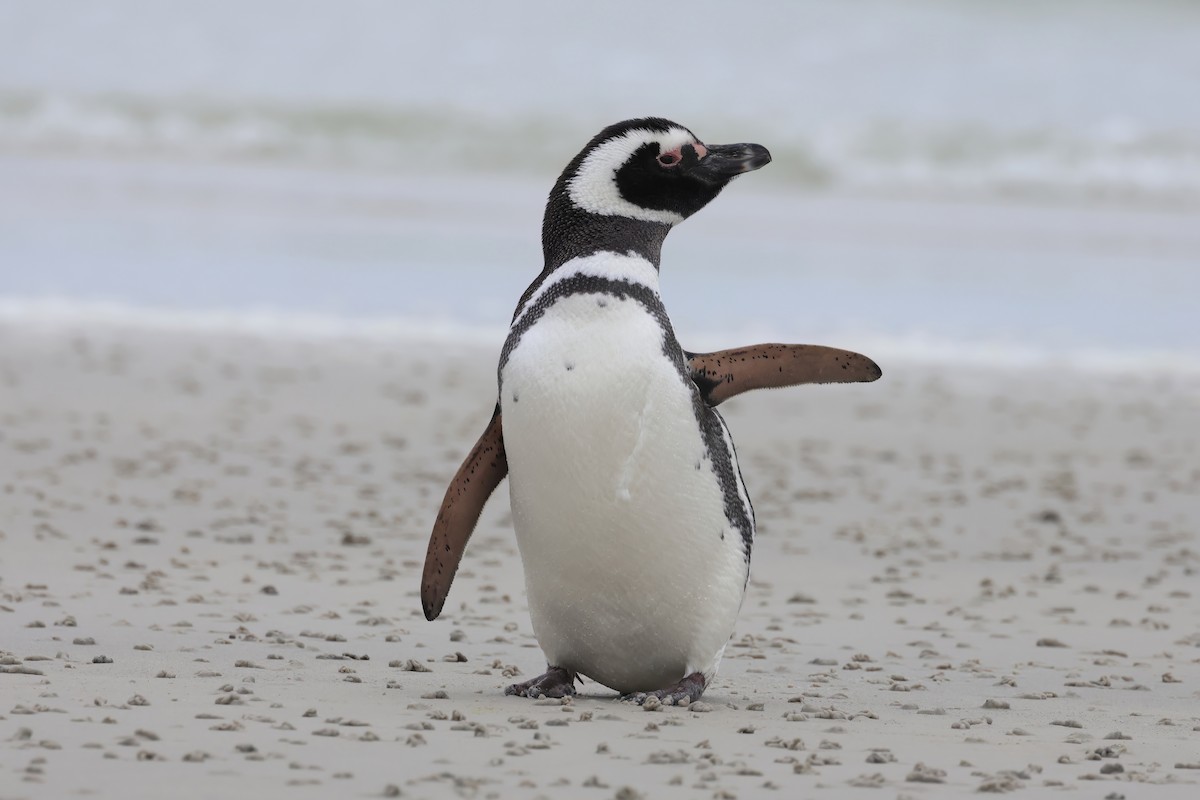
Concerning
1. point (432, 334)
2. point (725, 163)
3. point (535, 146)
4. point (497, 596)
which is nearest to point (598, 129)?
point (535, 146)

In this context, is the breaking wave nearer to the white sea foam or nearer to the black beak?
the white sea foam

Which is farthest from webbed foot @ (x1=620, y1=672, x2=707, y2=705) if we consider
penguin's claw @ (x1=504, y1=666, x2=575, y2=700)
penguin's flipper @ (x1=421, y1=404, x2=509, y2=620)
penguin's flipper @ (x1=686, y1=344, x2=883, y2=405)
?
penguin's flipper @ (x1=686, y1=344, x2=883, y2=405)

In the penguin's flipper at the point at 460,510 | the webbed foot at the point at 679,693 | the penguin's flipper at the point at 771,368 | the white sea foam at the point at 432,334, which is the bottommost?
the webbed foot at the point at 679,693

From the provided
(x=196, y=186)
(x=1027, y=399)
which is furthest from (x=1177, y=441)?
(x=196, y=186)

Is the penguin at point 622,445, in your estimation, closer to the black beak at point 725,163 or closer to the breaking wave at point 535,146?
the black beak at point 725,163

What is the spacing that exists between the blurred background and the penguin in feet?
28.2

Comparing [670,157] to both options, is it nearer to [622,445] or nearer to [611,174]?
[611,174]

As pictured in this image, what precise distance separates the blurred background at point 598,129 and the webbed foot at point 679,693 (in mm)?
8689

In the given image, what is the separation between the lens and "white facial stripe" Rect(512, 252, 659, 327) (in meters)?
4.14

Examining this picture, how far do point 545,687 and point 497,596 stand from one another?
6.04 feet

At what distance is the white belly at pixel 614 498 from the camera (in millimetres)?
4059

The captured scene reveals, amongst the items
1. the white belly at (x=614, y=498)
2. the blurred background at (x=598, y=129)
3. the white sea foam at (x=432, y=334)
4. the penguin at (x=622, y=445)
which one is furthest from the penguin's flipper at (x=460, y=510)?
the blurred background at (x=598, y=129)

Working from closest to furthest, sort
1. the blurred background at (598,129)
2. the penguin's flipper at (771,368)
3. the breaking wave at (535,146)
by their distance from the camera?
the penguin's flipper at (771,368), the blurred background at (598,129), the breaking wave at (535,146)

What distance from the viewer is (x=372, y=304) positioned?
49.2ft
